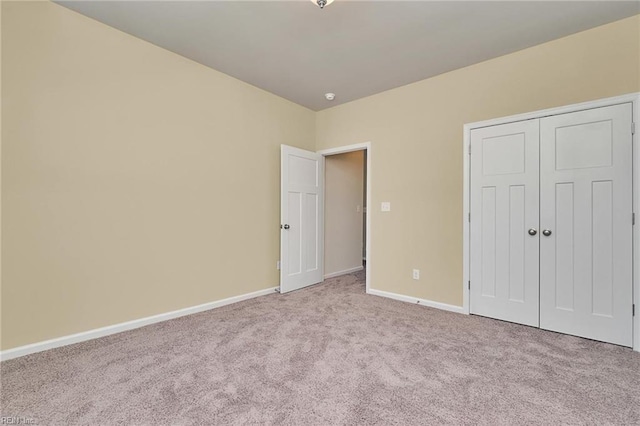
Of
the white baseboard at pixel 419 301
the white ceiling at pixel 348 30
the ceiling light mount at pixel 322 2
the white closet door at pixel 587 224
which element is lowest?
the white baseboard at pixel 419 301

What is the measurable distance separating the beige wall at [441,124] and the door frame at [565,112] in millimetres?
67

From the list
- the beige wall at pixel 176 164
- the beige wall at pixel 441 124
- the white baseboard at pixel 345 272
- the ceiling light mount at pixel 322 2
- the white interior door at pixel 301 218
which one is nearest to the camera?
the ceiling light mount at pixel 322 2

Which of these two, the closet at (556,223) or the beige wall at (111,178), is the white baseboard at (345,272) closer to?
the beige wall at (111,178)

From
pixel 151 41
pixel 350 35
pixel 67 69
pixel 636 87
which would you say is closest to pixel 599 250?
pixel 636 87

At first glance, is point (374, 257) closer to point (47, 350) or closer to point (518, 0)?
point (518, 0)

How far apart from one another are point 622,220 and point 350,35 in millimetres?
2776

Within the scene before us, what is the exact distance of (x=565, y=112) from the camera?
8.21 feet

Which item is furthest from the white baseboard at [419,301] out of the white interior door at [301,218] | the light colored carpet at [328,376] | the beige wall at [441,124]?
the white interior door at [301,218]

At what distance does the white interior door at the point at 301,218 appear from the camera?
12.4 ft

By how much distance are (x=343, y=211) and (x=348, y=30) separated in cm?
297

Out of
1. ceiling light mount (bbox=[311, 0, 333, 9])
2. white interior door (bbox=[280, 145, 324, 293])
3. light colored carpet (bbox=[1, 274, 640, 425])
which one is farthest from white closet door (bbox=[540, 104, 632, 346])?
white interior door (bbox=[280, 145, 324, 293])

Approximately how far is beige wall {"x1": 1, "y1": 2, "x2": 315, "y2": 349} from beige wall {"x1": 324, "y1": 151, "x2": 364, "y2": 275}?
4.86 feet

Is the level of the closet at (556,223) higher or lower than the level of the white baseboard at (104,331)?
higher

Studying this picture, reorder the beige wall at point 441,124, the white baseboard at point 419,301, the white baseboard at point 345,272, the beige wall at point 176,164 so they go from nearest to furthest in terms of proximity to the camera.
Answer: the beige wall at point 176,164 < the beige wall at point 441,124 < the white baseboard at point 419,301 < the white baseboard at point 345,272
